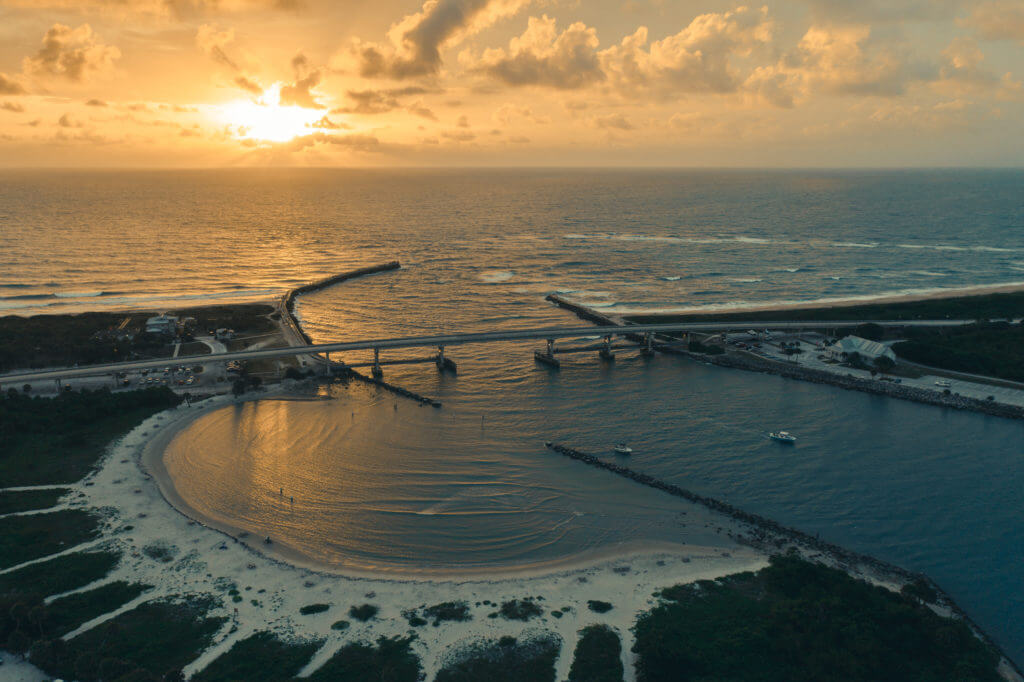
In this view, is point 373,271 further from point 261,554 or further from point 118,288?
point 261,554

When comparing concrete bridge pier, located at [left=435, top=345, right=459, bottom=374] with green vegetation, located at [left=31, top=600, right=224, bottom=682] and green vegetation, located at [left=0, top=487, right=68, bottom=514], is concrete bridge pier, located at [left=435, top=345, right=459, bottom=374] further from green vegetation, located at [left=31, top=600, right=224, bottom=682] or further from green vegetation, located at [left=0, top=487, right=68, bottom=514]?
green vegetation, located at [left=31, top=600, right=224, bottom=682]

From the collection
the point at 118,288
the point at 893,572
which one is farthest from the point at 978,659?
the point at 118,288

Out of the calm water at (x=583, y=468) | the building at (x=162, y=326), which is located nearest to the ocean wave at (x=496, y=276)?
the calm water at (x=583, y=468)

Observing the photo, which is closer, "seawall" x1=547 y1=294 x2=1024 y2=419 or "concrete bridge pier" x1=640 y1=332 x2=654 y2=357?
"seawall" x1=547 y1=294 x2=1024 y2=419

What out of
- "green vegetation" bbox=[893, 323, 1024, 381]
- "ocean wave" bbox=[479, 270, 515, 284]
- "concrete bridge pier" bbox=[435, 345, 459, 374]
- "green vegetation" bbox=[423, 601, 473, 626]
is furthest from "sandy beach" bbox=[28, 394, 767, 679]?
"ocean wave" bbox=[479, 270, 515, 284]

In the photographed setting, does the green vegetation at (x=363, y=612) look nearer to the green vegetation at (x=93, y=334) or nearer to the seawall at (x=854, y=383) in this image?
the seawall at (x=854, y=383)

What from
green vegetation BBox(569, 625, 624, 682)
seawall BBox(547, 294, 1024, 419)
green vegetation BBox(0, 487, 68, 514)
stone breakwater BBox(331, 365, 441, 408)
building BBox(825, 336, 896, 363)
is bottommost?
green vegetation BBox(569, 625, 624, 682)
